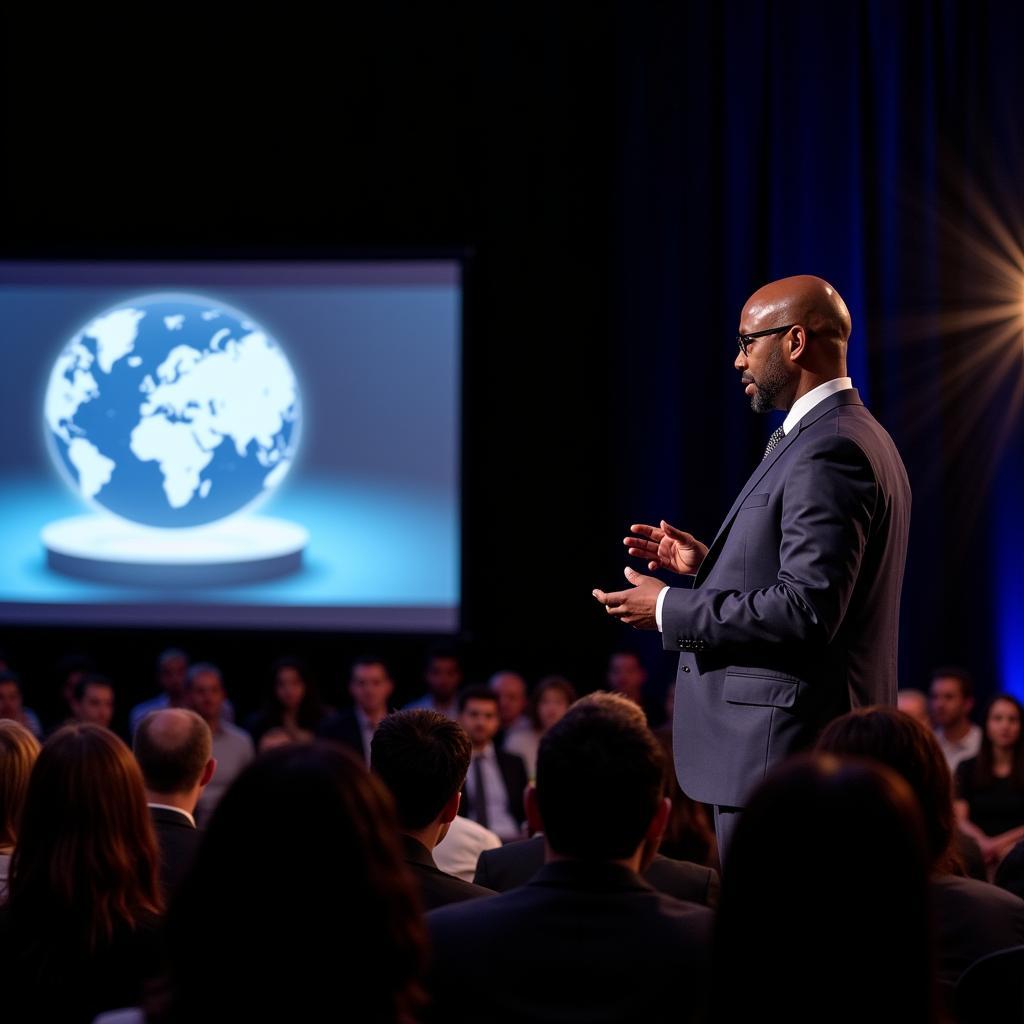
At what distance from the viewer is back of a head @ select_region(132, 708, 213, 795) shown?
2.52 meters

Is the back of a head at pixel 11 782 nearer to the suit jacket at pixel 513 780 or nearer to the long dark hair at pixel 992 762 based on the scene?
the suit jacket at pixel 513 780

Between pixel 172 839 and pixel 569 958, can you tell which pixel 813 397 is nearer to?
pixel 569 958

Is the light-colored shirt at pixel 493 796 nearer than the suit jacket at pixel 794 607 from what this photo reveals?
No

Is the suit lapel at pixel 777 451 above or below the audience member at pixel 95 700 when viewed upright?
above

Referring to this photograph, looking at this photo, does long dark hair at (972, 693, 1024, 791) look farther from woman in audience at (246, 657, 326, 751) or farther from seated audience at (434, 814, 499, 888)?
woman in audience at (246, 657, 326, 751)

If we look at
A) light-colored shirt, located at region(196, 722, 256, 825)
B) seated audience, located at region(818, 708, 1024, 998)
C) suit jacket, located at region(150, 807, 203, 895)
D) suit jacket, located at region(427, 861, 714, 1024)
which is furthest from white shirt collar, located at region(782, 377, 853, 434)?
light-colored shirt, located at region(196, 722, 256, 825)

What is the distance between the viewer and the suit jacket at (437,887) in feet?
6.44

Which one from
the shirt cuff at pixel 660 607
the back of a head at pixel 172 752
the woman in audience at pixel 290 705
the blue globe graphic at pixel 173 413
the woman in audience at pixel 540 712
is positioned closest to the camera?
the shirt cuff at pixel 660 607

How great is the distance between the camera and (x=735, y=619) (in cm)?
212

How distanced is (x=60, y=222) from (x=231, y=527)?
2033 millimetres

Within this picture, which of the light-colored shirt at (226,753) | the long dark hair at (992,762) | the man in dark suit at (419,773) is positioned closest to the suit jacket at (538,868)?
the man in dark suit at (419,773)

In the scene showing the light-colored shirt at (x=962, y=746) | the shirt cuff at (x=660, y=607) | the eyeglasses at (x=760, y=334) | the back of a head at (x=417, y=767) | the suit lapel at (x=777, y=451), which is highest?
the eyeglasses at (x=760, y=334)

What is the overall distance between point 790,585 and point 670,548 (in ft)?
1.17

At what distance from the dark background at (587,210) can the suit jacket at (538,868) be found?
4.02 metres
